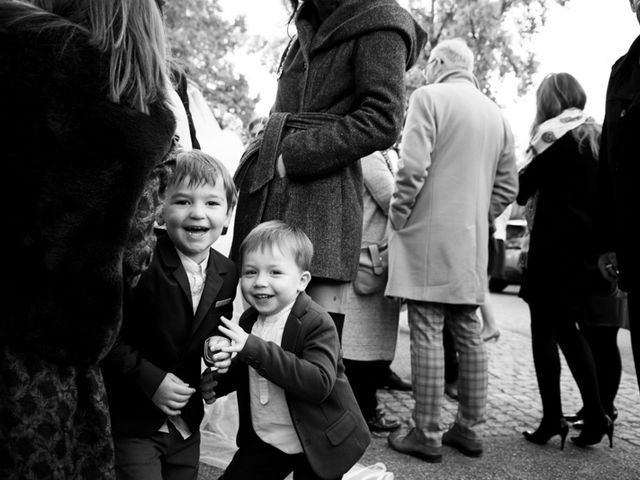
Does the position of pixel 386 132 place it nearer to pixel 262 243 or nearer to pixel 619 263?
pixel 262 243

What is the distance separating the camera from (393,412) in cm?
462

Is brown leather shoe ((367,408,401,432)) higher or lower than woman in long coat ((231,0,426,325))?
lower

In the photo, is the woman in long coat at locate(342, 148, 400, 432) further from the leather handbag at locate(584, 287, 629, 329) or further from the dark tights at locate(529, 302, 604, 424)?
the leather handbag at locate(584, 287, 629, 329)

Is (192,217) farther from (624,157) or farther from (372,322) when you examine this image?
(372,322)

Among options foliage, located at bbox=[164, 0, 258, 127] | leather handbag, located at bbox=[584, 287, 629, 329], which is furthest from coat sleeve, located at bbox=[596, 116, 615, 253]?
foliage, located at bbox=[164, 0, 258, 127]

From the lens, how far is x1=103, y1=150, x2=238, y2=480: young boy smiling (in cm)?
199

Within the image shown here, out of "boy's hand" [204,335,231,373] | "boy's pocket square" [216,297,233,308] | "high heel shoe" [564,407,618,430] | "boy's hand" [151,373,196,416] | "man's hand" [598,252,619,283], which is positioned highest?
"man's hand" [598,252,619,283]

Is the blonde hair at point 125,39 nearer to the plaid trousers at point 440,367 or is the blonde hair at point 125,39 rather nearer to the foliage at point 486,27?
the plaid trousers at point 440,367

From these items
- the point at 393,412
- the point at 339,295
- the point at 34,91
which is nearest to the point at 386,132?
the point at 339,295

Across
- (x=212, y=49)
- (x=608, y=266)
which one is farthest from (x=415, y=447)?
(x=212, y=49)

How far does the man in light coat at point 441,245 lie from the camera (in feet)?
12.0

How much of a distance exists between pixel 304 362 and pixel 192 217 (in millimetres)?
568

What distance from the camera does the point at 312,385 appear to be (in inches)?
81.2

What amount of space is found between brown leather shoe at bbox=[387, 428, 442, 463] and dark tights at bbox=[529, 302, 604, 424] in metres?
0.78
